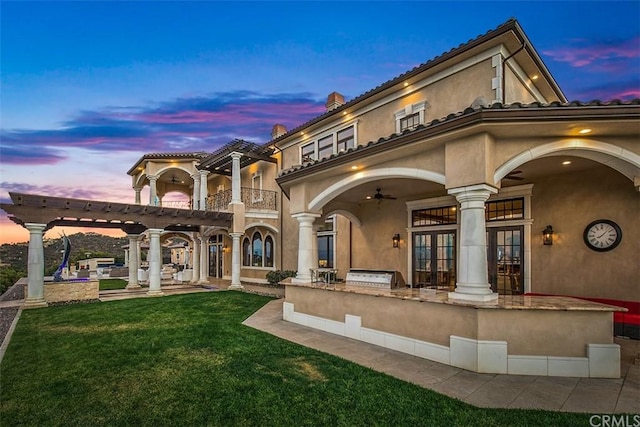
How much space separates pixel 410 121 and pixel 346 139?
287cm

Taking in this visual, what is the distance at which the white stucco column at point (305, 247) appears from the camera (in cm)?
797

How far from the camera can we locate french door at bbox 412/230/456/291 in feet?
28.9

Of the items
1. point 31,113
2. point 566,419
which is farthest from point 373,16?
point 31,113

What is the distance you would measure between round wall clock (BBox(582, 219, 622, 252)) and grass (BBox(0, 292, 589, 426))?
462 cm

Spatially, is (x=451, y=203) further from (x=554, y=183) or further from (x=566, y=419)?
(x=566, y=419)

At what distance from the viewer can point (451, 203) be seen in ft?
28.5

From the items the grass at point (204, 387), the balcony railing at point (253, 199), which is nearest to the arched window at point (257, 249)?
the balcony railing at point (253, 199)

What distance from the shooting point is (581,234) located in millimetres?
6668

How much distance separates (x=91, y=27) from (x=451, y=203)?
12807 millimetres

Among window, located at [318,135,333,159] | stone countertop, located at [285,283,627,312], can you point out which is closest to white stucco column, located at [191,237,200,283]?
window, located at [318,135,333,159]

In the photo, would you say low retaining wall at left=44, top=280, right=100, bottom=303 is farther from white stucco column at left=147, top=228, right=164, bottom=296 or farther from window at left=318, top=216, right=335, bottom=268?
window at left=318, top=216, right=335, bottom=268

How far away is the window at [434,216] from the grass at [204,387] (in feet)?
18.0

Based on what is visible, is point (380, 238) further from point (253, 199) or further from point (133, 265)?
point (133, 265)

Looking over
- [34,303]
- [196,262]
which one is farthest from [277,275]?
[34,303]
